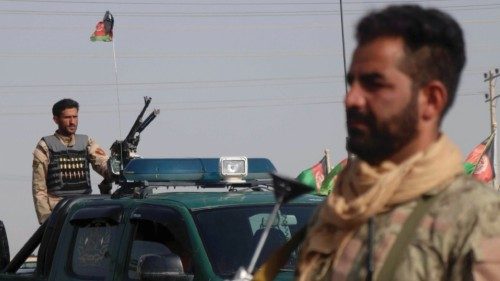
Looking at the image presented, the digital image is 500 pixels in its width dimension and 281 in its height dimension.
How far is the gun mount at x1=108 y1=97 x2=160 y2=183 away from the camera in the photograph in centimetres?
963

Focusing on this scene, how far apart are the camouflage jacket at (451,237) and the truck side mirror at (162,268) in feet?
12.3

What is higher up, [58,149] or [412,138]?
[412,138]

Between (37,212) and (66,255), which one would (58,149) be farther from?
(66,255)

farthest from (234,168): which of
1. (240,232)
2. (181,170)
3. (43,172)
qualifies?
(43,172)

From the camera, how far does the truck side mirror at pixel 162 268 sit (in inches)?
260

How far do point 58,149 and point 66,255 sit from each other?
2263 millimetres

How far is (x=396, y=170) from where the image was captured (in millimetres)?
2922

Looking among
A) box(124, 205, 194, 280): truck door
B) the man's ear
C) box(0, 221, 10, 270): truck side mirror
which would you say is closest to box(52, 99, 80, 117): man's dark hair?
box(0, 221, 10, 270): truck side mirror

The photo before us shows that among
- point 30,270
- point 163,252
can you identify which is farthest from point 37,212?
point 163,252

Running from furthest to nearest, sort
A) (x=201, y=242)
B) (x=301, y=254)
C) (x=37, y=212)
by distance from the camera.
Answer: (x=37, y=212), (x=201, y=242), (x=301, y=254)

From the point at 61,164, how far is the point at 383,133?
778cm

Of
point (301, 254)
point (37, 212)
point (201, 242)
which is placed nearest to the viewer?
point (301, 254)

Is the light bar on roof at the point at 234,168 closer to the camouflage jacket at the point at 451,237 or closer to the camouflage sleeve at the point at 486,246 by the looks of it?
the camouflage jacket at the point at 451,237

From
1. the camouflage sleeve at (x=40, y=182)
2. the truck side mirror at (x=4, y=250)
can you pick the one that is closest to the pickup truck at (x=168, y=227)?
the truck side mirror at (x=4, y=250)
